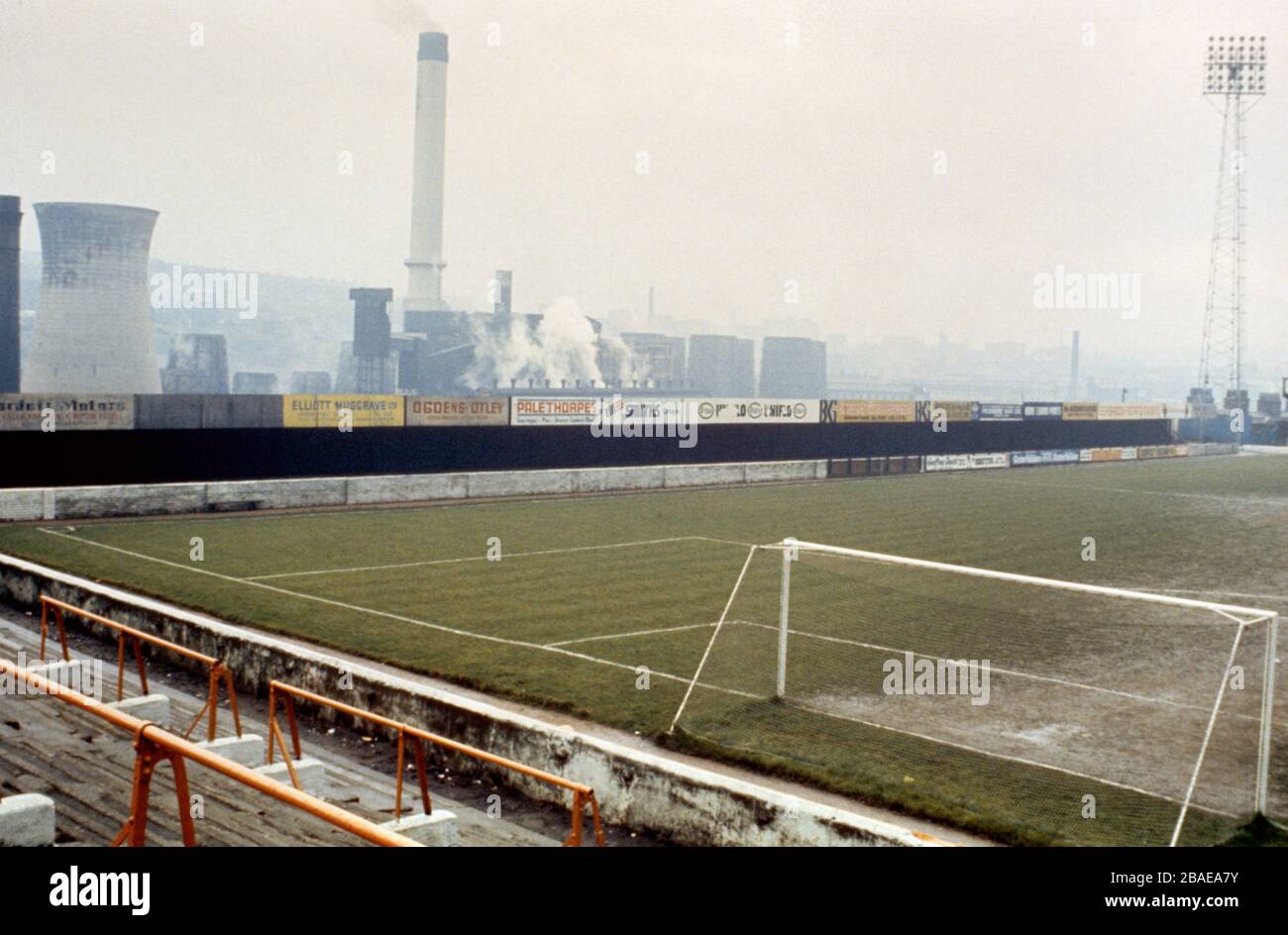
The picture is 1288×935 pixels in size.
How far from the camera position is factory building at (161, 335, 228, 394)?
6029 inches

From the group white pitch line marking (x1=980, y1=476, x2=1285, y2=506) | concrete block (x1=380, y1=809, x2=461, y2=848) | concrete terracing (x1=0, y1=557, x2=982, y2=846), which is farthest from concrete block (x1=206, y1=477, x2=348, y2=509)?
white pitch line marking (x1=980, y1=476, x2=1285, y2=506)

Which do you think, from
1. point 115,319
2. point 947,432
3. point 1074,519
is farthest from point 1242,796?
point 115,319

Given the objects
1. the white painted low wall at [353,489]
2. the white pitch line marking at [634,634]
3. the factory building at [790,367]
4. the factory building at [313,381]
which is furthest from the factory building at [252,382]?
the white pitch line marking at [634,634]

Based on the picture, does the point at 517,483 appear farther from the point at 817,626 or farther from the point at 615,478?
the point at 817,626

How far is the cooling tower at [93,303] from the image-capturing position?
338 feet

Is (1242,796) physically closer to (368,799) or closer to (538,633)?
(368,799)

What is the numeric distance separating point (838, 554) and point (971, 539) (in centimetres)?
1574

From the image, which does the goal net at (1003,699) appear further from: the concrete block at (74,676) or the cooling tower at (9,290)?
the cooling tower at (9,290)

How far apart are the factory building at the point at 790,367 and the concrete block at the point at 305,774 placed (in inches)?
6901

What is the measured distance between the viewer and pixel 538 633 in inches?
650

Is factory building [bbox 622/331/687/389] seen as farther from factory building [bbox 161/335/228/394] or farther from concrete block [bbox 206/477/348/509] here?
concrete block [bbox 206/477/348/509]

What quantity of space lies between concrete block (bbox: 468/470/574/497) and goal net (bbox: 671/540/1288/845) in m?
22.2

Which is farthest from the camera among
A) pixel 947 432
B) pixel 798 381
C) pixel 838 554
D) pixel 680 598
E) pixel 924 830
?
pixel 798 381
